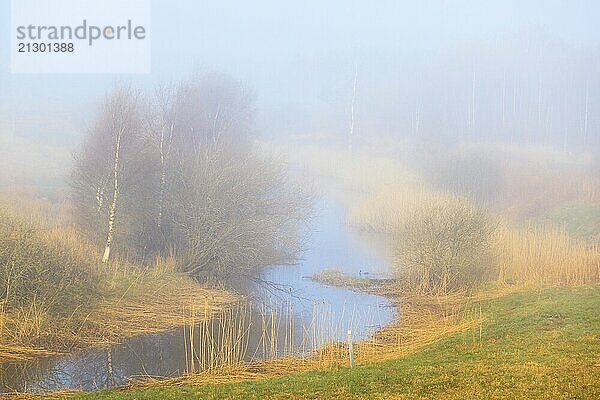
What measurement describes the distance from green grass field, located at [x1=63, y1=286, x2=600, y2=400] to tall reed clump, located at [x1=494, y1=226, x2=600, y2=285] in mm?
10161

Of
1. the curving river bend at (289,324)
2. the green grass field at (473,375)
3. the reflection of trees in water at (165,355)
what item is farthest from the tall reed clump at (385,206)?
the green grass field at (473,375)

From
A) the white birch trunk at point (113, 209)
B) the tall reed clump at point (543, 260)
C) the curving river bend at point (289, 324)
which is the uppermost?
the white birch trunk at point (113, 209)

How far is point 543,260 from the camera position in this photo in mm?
30531

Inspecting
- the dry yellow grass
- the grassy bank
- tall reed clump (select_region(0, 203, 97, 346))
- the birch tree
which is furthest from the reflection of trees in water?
the birch tree

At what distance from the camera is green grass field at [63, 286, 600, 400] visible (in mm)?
11430

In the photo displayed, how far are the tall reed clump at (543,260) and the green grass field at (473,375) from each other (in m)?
10.2

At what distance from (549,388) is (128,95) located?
27772 mm

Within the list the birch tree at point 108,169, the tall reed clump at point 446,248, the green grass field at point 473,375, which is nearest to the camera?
the green grass field at point 473,375

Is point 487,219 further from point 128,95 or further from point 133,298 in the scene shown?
point 128,95

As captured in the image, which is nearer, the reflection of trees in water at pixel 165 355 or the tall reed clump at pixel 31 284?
the reflection of trees in water at pixel 165 355

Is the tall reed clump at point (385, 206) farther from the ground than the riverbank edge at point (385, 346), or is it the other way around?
the tall reed clump at point (385, 206)

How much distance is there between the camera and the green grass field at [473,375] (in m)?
11.4

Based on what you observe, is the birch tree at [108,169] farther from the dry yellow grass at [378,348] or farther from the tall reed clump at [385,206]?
the tall reed clump at [385,206]

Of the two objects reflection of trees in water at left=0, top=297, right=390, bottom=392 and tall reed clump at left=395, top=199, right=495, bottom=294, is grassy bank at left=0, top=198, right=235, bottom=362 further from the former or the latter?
tall reed clump at left=395, top=199, right=495, bottom=294
